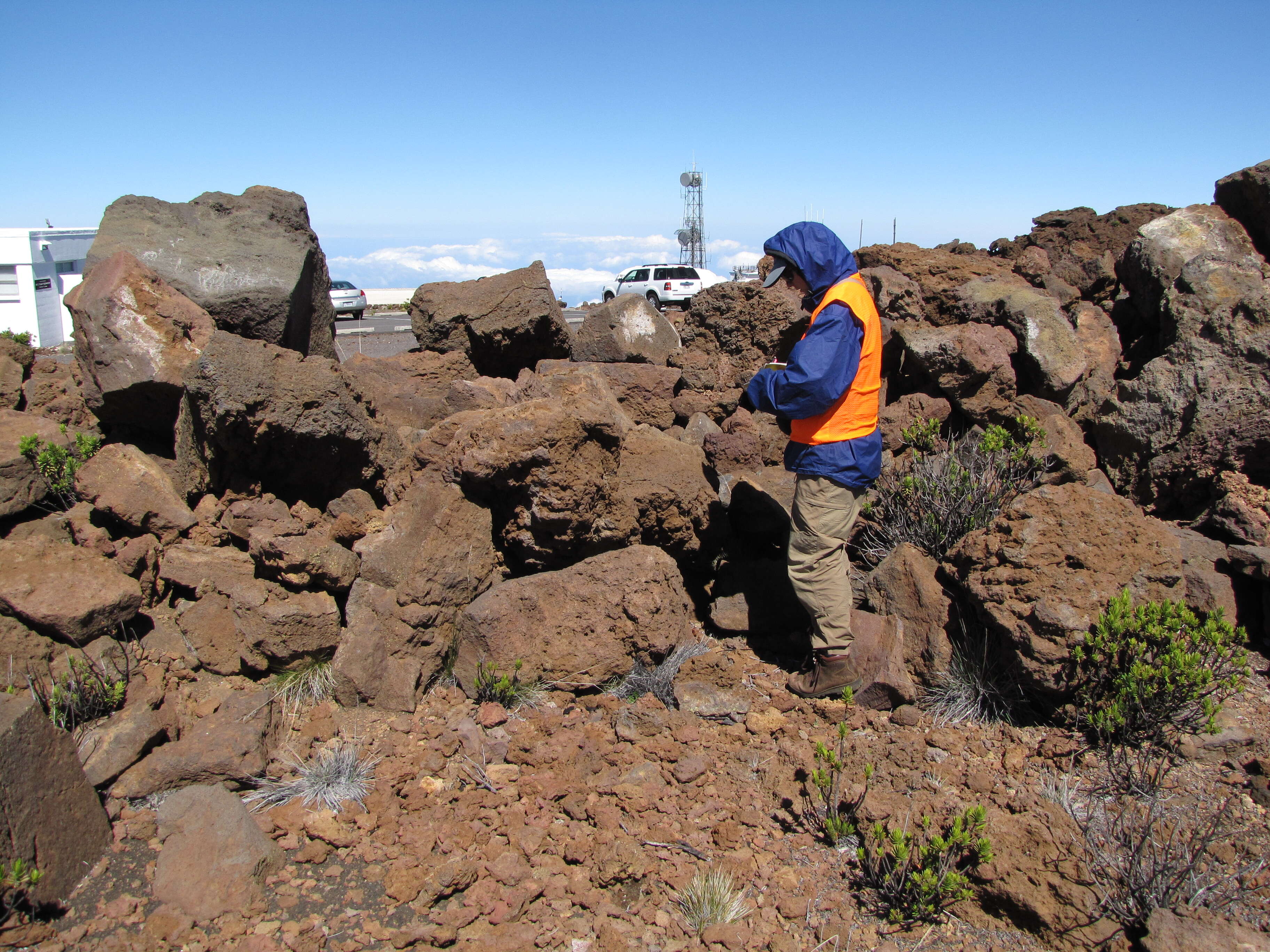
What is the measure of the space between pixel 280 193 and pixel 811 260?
3.63 meters

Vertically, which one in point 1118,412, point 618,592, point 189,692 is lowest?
point 189,692

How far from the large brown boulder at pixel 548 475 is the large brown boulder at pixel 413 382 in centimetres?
135

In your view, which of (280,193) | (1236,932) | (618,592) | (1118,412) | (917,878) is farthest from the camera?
(280,193)

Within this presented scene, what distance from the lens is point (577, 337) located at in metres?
6.65

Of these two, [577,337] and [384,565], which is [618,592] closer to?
[384,565]

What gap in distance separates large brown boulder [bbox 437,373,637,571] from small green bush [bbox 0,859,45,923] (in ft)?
6.83

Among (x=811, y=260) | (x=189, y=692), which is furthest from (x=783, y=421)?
(x=189, y=692)

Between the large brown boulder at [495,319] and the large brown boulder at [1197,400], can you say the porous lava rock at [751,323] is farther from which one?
the large brown boulder at [1197,400]

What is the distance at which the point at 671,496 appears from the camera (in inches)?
163

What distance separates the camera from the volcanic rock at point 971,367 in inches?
203

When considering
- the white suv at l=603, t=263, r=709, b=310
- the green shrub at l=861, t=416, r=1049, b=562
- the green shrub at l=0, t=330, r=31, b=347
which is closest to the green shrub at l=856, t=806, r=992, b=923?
the green shrub at l=861, t=416, r=1049, b=562

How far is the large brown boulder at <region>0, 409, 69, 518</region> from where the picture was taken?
405cm

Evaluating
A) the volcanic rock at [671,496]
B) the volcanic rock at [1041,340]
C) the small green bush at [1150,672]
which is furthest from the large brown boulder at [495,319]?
the small green bush at [1150,672]

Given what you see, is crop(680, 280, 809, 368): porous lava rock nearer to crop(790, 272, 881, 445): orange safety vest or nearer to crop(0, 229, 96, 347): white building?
crop(790, 272, 881, 445): orange safety vest
